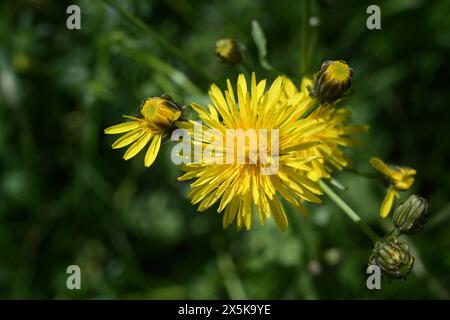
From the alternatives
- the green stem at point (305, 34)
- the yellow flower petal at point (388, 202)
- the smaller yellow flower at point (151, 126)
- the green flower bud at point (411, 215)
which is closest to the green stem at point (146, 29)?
the green stem at point (305, 34)

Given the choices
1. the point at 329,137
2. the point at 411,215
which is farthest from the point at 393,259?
the point at 329,137

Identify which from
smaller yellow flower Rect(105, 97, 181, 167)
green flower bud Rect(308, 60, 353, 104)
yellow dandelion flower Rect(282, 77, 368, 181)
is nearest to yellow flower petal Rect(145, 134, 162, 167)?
smaller yellow flower Rect(105, 97, 181, 167)

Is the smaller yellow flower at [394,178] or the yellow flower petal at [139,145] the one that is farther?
the smaller yellow flower at [394,178]

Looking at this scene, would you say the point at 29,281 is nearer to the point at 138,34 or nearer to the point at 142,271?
the point at 142,271

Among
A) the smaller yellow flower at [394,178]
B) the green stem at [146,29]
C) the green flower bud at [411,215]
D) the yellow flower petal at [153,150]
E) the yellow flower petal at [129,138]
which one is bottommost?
the green flower bud at [411,215]

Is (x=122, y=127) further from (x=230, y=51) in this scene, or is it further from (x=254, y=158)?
(x=230, y=51)

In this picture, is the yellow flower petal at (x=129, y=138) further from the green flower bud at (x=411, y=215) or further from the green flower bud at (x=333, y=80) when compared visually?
the green flower bud at (x=411, y=215)
